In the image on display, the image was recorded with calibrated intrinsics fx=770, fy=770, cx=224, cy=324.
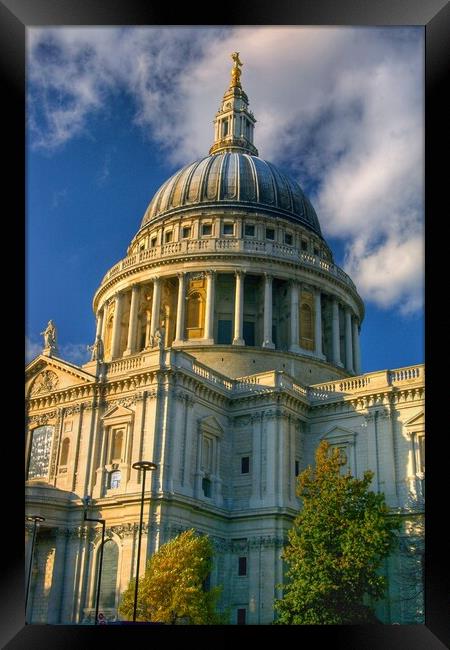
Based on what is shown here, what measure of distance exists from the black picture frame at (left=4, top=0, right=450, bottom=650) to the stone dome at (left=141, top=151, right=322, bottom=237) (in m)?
54.6

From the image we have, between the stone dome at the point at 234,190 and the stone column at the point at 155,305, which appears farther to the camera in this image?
the stone dome at the point at 234,190

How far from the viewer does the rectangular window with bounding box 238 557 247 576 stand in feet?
157

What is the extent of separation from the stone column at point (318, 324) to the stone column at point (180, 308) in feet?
37.8

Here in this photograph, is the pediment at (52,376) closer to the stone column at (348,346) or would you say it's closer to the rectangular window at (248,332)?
the rectangular window at (248,332)

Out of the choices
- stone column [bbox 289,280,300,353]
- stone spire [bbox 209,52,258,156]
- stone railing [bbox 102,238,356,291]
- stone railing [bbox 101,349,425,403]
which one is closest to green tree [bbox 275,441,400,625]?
stone railing [bbox 101,349,425,403]

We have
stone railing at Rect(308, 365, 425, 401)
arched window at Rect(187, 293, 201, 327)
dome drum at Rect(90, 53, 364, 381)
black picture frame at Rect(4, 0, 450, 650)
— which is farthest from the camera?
arched window at Rect(187, 293, 201, 327)

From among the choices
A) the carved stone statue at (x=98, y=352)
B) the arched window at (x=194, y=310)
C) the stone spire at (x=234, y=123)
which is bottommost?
the carved stone statue at (x=98, y=352)

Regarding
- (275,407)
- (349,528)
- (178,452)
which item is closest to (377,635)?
(349,528)

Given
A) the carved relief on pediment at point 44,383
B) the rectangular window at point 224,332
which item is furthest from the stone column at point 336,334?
the carved relief on pediment at point 44,383

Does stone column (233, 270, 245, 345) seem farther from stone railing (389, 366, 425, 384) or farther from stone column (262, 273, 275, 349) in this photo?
stone railing (389, 366, 425, 384)

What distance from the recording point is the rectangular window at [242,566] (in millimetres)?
47734

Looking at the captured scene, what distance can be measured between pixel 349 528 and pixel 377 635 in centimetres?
2229
